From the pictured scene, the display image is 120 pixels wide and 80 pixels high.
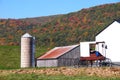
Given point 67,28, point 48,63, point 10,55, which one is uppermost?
point 67,28

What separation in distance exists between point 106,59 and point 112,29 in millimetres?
2940

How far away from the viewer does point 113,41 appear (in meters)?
35.5

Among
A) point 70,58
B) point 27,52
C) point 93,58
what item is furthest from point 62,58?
point 93,58

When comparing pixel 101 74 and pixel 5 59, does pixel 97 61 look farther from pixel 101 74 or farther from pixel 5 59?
pixel 5 59

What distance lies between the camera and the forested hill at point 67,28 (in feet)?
230

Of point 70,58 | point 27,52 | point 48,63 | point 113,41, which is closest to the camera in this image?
point 113,41

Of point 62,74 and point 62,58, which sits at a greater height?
point 62,58

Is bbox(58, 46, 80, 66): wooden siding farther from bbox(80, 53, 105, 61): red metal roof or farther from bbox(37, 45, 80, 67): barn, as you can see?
bbox(80, 53, 105, 61): red metal roof

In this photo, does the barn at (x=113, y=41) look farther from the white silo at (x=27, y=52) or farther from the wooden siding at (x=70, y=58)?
the white silo at (x=27, y=52)

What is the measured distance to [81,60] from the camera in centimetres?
3550

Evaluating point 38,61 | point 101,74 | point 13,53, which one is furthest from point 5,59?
point 101,74

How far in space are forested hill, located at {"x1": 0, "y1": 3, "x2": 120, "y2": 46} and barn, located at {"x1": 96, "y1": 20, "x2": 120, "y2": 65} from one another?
28081 mm

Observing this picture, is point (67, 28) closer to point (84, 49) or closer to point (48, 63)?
point (48, 63)

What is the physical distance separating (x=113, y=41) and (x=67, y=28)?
4640 cm
